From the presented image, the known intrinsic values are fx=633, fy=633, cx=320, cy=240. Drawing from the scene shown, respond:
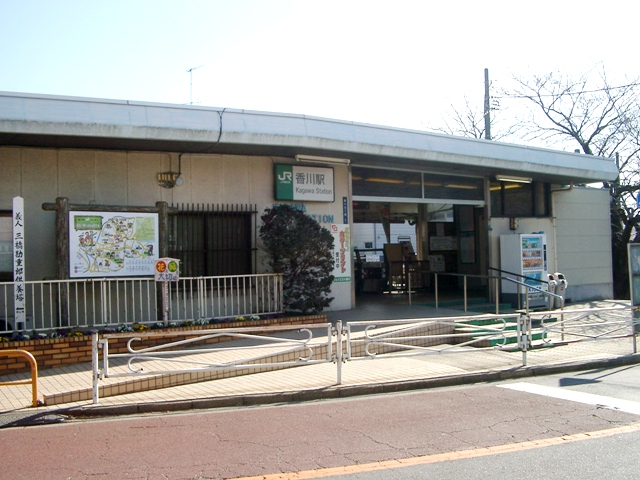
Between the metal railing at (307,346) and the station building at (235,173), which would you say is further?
the station building at (235,173)

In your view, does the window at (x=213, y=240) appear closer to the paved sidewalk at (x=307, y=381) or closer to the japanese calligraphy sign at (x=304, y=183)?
the japanese calligraphy sign at (x=304, y=183)

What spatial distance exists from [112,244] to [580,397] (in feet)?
27.2

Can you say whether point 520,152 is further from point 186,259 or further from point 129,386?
point 129,386

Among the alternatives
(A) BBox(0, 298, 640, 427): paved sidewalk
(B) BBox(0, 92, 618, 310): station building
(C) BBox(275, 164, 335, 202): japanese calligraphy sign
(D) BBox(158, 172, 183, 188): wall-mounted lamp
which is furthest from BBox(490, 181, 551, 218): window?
(D) BBox(158, 172, 183, 188): wall-mounted lamp

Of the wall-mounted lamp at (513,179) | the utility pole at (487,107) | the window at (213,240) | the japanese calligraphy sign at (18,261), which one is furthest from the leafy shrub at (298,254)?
the utility pole at (487,107)

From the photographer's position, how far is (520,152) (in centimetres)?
1800

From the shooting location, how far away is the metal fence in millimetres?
11156

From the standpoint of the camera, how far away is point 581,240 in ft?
71.4

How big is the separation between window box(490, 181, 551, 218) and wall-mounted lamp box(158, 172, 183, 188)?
10125 millimetres

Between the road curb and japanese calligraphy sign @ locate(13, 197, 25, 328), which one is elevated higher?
japanese calligraphy sign @ locate(13, 197, 25, 328)

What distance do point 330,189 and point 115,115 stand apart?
18.4ft

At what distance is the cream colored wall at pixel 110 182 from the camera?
12.1m

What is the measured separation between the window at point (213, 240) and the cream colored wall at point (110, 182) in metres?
0.27

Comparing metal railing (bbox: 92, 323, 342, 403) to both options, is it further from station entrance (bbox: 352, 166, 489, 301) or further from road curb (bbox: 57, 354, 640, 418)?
station entrance (bbox: 352, 166, 489, 301)
